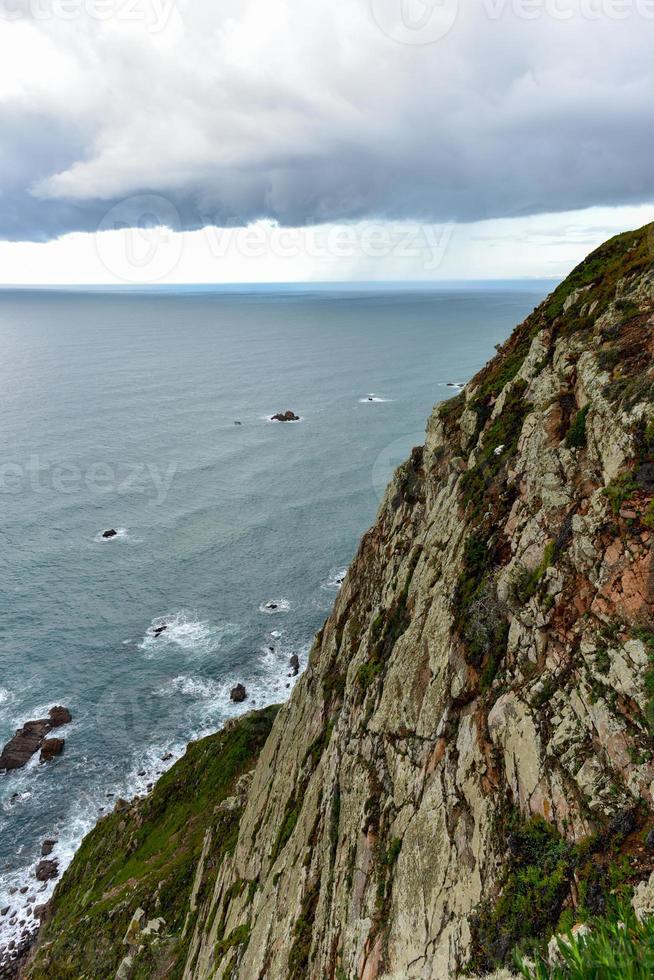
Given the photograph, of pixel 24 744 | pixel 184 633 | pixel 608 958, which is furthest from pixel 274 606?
pixel 608 958

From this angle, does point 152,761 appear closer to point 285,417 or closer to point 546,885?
point 546,885

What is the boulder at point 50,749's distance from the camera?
49.9 m

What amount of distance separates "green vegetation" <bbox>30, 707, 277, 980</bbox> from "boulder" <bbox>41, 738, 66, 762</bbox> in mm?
9991

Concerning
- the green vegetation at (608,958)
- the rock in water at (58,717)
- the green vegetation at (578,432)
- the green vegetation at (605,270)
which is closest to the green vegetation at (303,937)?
the green vegetation at (608,958)

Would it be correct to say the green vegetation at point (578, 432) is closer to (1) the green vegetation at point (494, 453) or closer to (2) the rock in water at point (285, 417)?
(1) the green vegetation at point (494, 453)

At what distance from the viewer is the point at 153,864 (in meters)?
34.2

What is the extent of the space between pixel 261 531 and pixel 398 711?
66578 mm

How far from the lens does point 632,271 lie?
51.7 feet

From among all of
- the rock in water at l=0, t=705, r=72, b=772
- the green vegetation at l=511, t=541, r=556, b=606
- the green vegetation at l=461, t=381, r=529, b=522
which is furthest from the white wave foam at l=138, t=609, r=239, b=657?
the green vegetation at l=511, t=541, r=556, b=606

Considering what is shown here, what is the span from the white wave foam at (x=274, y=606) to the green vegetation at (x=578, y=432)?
57.2m

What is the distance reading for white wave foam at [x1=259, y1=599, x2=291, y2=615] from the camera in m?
66.8

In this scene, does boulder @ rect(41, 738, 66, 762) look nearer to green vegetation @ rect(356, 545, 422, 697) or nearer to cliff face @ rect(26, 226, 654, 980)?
cliff face @ rect(26, 226, 654, 980)

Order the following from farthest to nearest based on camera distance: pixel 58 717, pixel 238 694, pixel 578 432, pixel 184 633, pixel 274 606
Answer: pixel 274 606 < pixel 184 633 < pixel 238 694 < pixel 58 717 < pixel 578 432

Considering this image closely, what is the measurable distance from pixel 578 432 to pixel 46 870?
2029 inches
